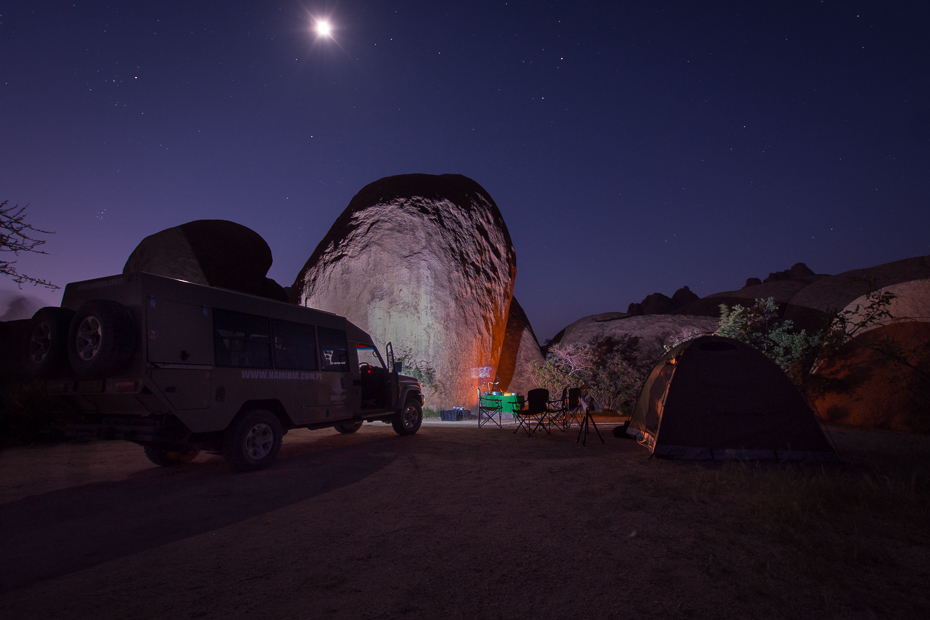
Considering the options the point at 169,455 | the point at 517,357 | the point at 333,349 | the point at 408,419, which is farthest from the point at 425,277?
the point at 169,455

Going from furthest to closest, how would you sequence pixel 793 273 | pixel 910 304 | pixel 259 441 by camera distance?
pixel 793 273, pixel 910 304, pixel 259 441

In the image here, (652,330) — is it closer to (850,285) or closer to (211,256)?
(850,285)

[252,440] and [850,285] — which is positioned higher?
[850,285]

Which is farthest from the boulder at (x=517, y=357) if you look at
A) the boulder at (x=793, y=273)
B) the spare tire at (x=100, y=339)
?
the boulder at (x=793, y=273)

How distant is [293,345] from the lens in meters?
7.51

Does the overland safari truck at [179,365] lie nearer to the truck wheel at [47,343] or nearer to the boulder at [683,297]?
the truck wheel at [47,343]

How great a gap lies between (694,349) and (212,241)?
1004 inches

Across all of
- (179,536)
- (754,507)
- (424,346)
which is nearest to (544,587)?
(754,507)

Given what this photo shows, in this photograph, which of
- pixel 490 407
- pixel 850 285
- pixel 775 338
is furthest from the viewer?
pixel 850 285

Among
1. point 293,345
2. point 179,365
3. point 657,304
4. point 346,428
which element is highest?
point 657,304

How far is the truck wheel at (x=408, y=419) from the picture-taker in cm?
1016

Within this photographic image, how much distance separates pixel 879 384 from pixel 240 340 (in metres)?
15.2

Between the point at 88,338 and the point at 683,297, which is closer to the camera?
the point at 88,338

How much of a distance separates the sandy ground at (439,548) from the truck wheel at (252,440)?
0.28 m
